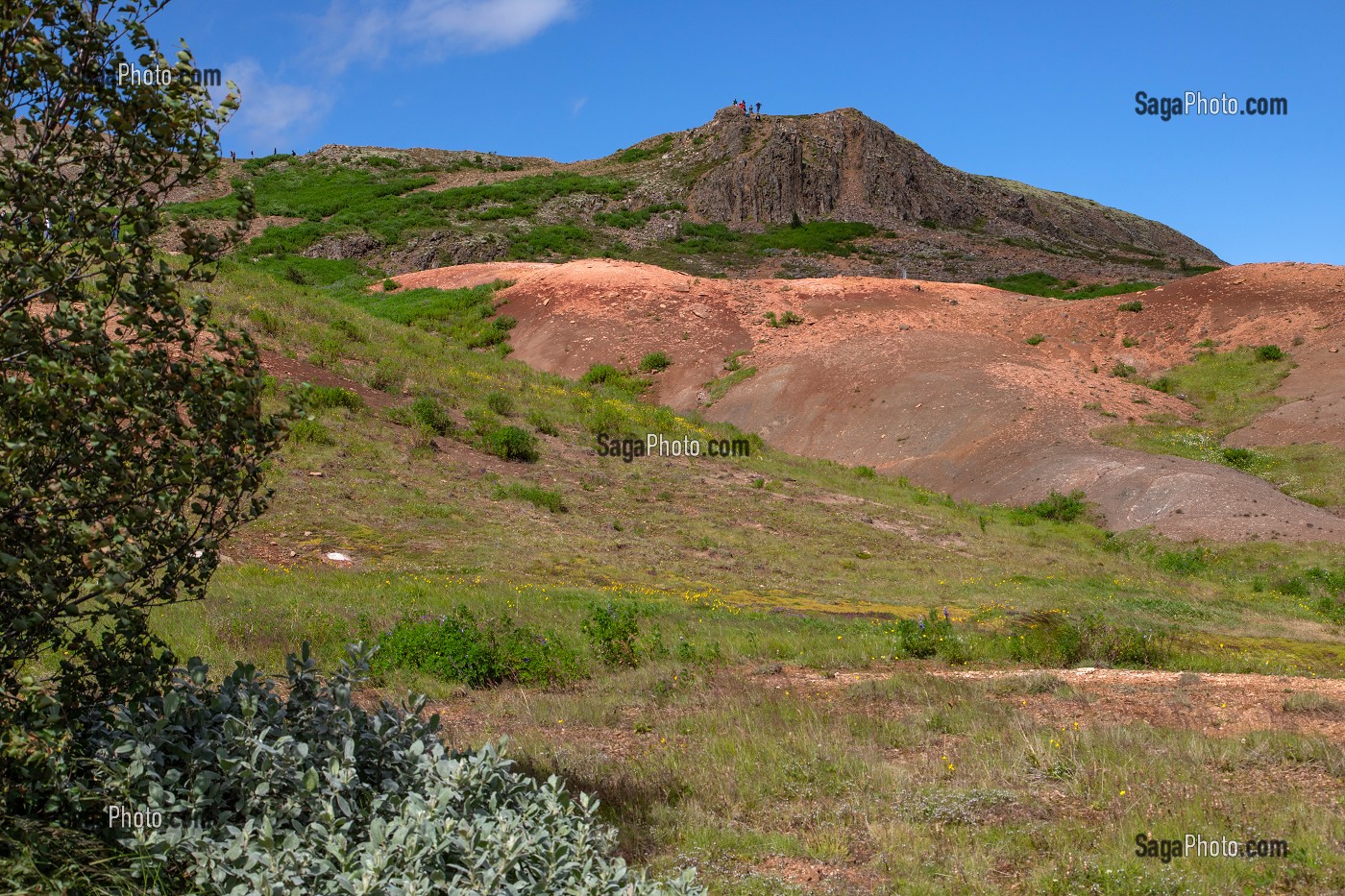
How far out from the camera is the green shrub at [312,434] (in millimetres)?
19438

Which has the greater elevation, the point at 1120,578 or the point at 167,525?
the point at 167,525

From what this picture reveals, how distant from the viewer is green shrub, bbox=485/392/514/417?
82.1ft

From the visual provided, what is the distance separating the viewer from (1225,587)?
63.8 feet

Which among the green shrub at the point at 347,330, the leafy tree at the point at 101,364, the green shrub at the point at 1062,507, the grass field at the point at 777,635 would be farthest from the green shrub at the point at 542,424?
the leafy tree at the point at 101,364

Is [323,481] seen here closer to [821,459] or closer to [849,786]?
[849,786]

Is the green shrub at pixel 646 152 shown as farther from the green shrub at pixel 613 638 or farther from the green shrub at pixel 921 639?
the green shrub at pixel 613 638

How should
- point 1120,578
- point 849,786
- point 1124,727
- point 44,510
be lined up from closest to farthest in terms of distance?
point 44,510, point 849,786, point 1124,727, point 1120,578

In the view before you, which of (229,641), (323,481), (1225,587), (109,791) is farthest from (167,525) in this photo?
(1225,587)

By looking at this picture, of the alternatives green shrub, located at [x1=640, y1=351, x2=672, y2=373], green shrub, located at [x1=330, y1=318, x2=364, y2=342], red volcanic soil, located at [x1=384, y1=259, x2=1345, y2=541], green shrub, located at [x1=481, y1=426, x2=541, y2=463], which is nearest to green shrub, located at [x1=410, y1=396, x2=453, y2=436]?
green shrub, located at [x1=481, y1=426, x2=541, y2=463]

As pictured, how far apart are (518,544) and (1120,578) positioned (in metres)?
11.6

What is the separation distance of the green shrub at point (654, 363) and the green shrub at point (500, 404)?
10.6 metres

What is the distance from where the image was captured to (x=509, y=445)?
22.2 meters

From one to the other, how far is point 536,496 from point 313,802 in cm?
1588

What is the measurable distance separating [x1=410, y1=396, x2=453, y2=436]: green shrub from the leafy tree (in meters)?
17.6
